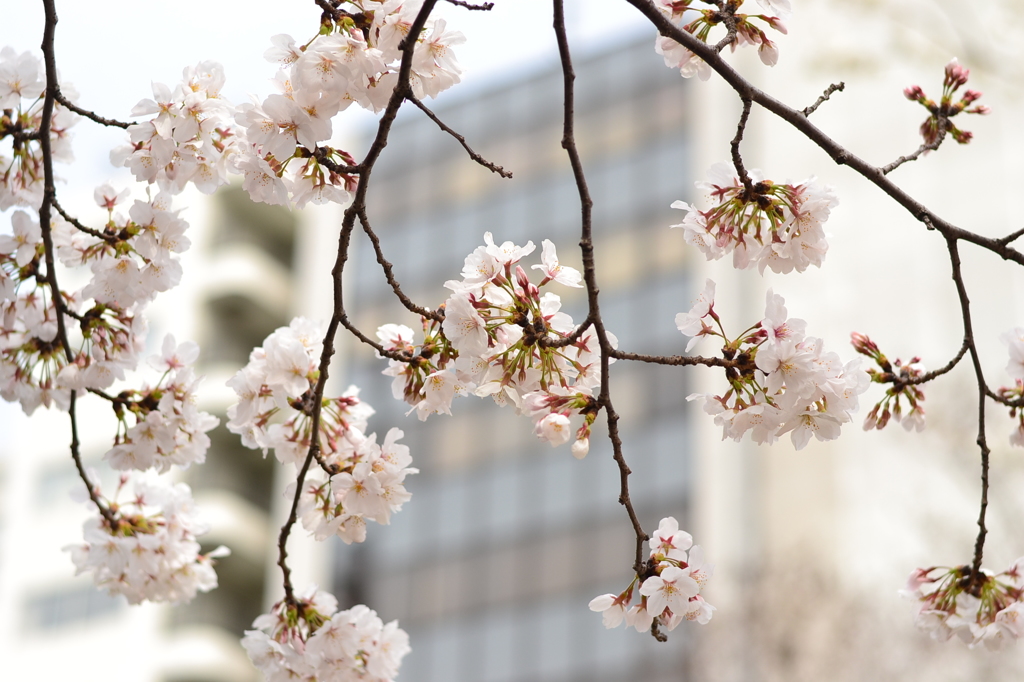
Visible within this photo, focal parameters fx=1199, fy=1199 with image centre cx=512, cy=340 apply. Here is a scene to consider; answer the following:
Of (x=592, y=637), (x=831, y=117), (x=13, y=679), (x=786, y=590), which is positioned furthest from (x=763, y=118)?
(x=13, y=679)

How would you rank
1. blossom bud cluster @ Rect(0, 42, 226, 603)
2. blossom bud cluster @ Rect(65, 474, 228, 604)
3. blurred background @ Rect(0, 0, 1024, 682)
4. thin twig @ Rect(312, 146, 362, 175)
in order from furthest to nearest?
blurred background @ Rect(0, 0, 1024, 682), blossom bud cluster @ Rect(65, 474, 228, 604), blossom bud cluster @ Rect(0, 42, 226, 603), thin twig @ Rect(312, 146, 362, 175)

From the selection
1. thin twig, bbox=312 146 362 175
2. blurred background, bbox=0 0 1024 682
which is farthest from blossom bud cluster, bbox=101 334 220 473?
blurred background, bbox=0 0 1024 682

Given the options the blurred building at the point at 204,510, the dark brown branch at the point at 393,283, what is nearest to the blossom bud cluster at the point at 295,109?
the dark brown branch at the point at 393,283

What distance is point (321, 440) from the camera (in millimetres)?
2504

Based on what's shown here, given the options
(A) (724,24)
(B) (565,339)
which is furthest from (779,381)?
(A) (724,24)

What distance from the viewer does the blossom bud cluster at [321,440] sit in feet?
7.87

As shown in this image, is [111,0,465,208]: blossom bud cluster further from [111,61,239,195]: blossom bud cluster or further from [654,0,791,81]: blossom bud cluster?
[654,0,791,81]: blossom bud cluster

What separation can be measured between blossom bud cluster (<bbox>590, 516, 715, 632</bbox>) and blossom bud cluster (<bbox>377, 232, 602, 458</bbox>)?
23 cm

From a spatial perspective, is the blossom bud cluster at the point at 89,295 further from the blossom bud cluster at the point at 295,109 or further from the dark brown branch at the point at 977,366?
the dark brown branch at the point at 977,366

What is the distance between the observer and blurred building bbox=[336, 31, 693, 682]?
17.9 meters

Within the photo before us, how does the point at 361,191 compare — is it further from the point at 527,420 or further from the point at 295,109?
the point at 527,420

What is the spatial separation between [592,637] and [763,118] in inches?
352

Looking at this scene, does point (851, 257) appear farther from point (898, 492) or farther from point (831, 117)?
point (898, 492)

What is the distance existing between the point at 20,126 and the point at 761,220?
5.42 ft
